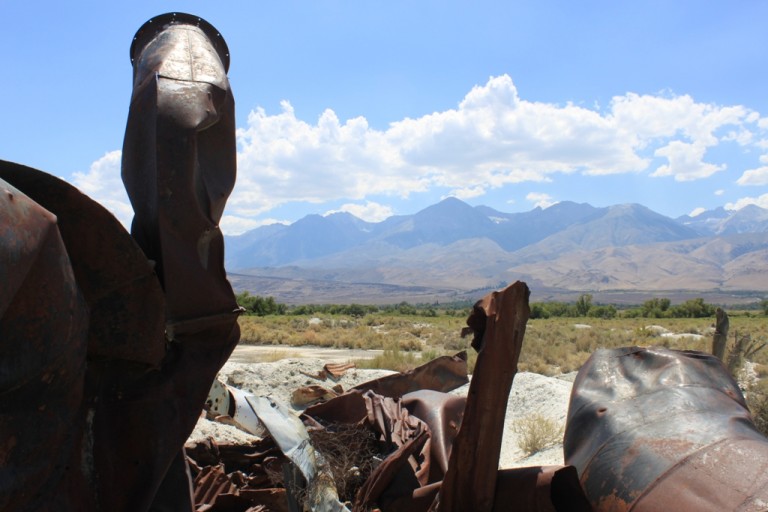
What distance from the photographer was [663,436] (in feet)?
11.8

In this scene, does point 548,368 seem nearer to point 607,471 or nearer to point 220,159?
point 607,471

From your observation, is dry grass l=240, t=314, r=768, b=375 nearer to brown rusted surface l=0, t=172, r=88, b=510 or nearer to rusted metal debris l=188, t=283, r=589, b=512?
rusted metal debris l=188, t=283, r=589, b=512

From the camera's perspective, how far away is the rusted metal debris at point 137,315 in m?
1.87

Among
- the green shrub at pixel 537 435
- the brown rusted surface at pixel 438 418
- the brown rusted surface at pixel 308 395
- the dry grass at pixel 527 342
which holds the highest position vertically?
the brown rusted surface at pixel 438 418

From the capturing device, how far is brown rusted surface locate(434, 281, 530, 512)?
294 cm

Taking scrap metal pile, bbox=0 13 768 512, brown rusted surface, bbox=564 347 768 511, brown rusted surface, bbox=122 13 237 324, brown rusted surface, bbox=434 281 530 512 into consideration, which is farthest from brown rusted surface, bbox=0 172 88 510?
brown rusted surface, bbox=564 347 768 511

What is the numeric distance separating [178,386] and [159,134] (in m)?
0.94

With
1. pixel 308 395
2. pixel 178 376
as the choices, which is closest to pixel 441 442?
pixel 178 376

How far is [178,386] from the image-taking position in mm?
2566

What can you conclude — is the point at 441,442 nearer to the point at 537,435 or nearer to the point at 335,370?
the point at 537,435

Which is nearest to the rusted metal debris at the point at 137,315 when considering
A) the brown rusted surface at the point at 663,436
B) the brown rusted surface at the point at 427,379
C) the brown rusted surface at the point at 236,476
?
the brown rusted surface at the point at 236,476

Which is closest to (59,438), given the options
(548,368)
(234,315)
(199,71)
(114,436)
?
(114,436)

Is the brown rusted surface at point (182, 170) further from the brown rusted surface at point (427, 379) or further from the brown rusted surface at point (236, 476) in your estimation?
the brown rusted surface at point (427, 379)

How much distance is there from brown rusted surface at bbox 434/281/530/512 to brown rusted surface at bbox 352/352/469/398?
498cm
